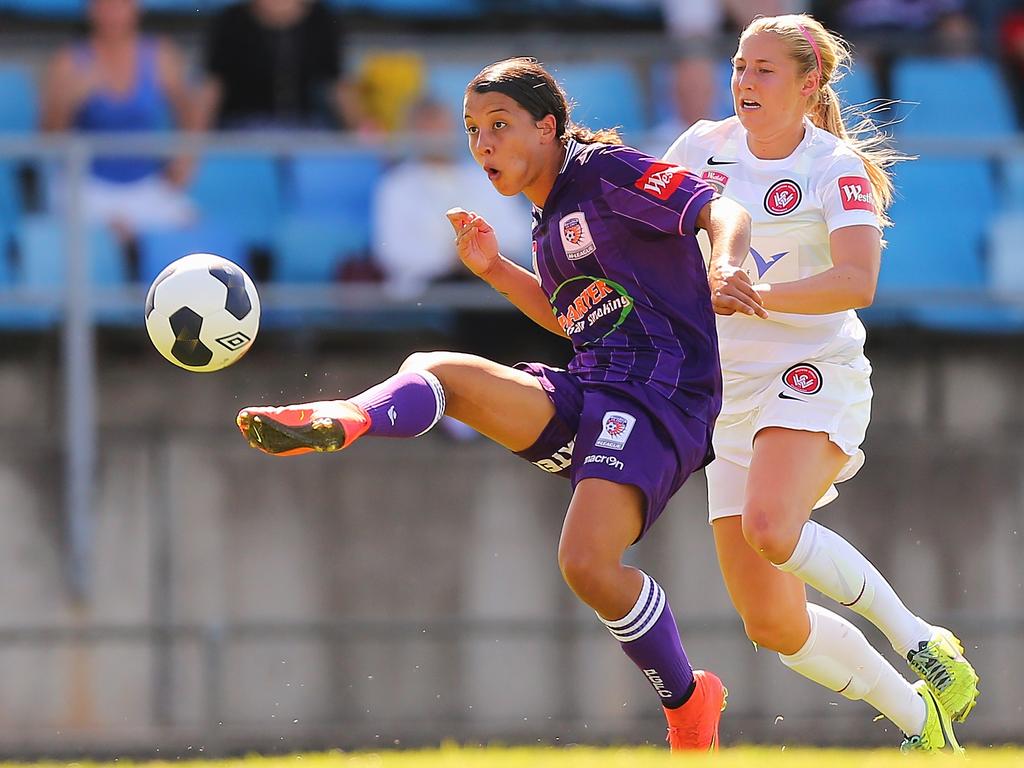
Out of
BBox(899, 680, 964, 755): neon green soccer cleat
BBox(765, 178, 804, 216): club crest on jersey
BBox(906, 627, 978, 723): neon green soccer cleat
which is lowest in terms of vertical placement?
BBox(899, 680, 964, 755): neon green soccer cleat

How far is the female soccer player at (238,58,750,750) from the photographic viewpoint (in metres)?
5.76

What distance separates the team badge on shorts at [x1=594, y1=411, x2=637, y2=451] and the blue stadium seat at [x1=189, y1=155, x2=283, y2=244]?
467 centimetres

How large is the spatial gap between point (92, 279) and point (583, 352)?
14.8 ft

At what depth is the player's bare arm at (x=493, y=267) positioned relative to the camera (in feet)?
20.7

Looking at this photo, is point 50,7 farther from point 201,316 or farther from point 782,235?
point 782,235

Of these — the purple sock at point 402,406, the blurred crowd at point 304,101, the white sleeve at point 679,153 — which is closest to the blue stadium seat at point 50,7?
the blurred crowd at point 304,101

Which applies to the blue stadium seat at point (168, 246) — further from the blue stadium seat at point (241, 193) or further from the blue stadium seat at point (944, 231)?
the blue stadium seat at point (944, 231)

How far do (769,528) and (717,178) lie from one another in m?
1.28

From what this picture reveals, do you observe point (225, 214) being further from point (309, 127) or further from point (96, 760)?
point (96, 760)

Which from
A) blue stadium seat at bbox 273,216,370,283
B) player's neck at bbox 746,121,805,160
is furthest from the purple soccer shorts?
blue stadium seat at bbox 273,216,370,283

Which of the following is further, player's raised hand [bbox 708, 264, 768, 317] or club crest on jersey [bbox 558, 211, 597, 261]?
club crest on jersey [bbox 558, 211, 597, 261]

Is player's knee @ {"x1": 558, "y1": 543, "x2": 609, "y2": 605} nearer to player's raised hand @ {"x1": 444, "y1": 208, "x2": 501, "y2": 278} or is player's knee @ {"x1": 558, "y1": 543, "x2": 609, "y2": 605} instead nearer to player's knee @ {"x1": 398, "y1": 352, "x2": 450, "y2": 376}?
player's knee @ {"x1": 398, "y1": 352, "x2": 450, "y2": 376}

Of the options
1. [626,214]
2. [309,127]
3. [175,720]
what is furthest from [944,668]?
[309,127]

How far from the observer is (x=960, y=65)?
1172cm
